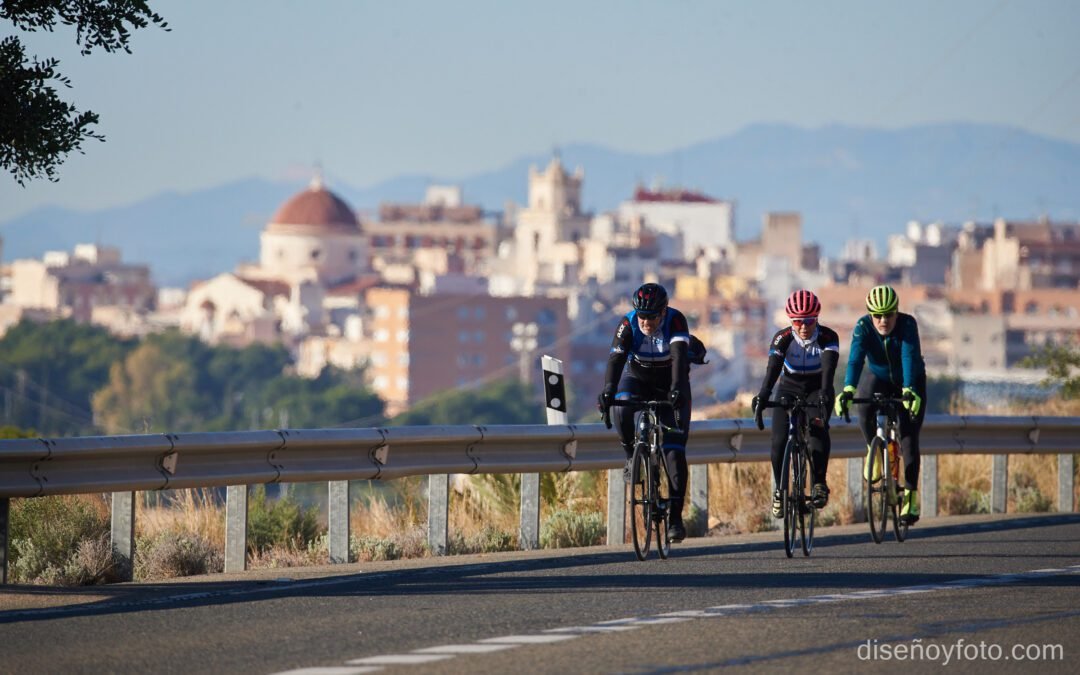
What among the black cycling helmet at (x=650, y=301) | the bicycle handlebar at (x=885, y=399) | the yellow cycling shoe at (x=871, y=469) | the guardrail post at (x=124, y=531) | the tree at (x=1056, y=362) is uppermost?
the tree at (x=1056, y=362)

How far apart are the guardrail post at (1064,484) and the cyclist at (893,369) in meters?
4.72

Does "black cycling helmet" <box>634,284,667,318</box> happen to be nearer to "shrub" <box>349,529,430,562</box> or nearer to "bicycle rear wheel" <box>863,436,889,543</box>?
"bicycle rear wheel" <box>863,436,889,543</box>

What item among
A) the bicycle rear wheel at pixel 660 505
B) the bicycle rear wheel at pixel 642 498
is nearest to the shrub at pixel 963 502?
the bicycle rear wheel at pixel 660 505

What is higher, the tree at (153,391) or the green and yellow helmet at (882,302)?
the tree at (153,391)

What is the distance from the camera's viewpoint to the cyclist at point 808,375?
1365 centimetres

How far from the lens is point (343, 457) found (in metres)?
13.7

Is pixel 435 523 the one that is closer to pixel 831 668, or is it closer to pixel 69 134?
pixel 69 134

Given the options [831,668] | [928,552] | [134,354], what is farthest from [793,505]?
[134,354]

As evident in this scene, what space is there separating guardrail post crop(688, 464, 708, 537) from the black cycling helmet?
315 centimetres

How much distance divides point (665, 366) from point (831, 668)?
441 centimetres

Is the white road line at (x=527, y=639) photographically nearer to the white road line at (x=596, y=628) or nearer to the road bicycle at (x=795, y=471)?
the white road line at (x=596, y=628)

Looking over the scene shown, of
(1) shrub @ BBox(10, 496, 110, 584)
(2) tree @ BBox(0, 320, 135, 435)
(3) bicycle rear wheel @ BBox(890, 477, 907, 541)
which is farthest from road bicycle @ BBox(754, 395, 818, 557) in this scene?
(2) tree @ BBox(0, 320, 135, 435)

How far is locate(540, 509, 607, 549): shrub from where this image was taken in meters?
15.2

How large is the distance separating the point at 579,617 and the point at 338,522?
134 inches
